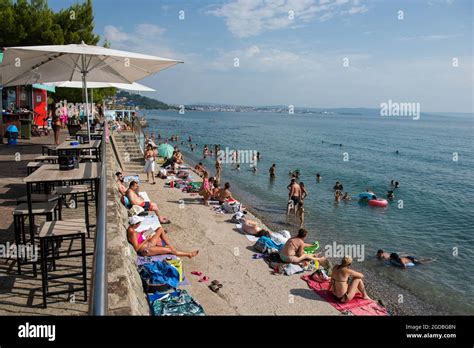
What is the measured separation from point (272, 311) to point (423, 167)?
40.2m

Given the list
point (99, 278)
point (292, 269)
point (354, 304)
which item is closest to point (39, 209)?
point (99, 278)

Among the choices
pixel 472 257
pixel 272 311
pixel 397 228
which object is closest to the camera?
pixel 272 311

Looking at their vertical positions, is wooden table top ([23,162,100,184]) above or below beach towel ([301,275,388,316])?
above

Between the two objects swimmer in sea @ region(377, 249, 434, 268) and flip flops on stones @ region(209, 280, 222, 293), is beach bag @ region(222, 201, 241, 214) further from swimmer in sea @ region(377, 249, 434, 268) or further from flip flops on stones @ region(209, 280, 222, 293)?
flip flops on stones @ region(209, 280, 222, 293)

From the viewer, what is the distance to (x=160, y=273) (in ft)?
23.1

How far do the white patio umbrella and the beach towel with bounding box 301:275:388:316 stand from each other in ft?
18.7

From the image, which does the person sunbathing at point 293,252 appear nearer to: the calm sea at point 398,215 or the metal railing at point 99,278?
the calm sea at point 398,215

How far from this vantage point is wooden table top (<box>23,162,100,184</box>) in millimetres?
4455


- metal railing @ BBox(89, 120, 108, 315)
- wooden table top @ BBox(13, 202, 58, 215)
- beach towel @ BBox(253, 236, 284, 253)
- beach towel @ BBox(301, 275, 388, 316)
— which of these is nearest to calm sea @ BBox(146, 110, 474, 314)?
beach towel @ BBox(301, 275, 388, 316)

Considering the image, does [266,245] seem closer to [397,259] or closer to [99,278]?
[397,259]
